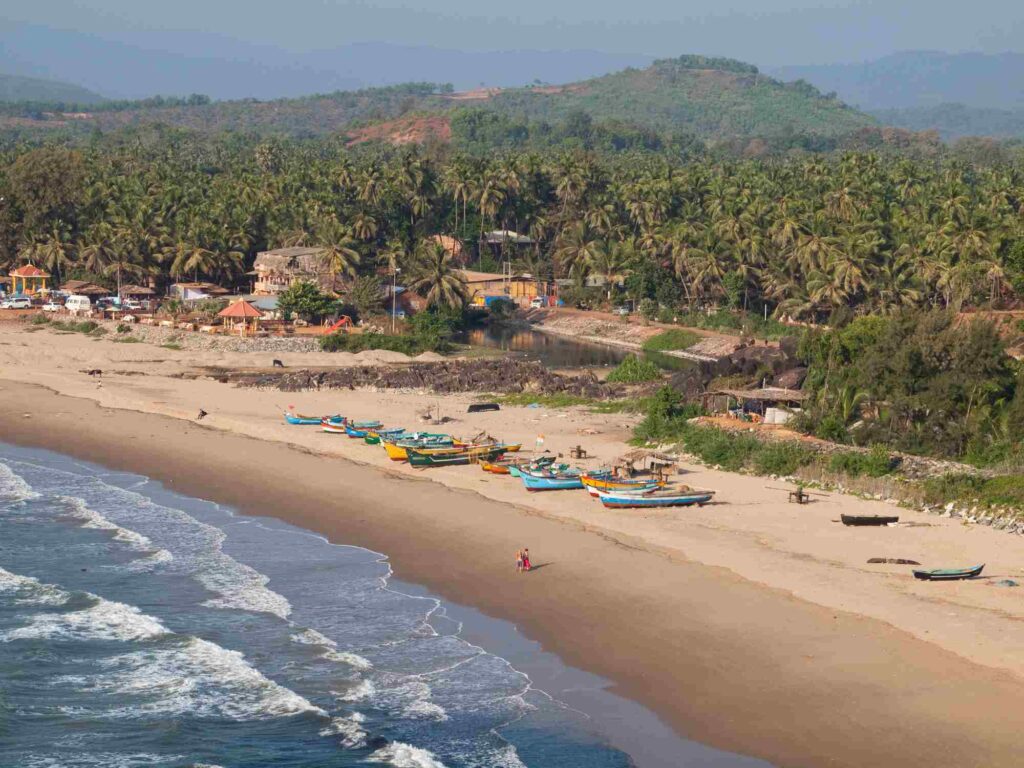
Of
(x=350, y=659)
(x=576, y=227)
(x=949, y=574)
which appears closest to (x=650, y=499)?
(x=949, y=574)

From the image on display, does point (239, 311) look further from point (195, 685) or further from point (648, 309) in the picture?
point (195, 685)

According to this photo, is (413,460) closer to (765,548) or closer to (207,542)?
(207,542)

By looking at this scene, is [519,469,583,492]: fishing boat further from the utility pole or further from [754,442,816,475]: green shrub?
the utility pole

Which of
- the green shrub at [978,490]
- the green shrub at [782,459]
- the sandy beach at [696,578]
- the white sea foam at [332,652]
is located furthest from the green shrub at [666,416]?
the white sea foam at [332,652]

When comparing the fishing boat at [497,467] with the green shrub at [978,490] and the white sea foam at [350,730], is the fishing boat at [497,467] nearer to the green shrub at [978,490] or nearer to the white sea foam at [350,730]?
the green shrub at [978,490]

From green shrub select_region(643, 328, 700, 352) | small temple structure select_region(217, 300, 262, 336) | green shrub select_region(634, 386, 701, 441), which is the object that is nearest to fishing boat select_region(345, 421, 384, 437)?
green shrub select_region(634, 386, 701, 441)

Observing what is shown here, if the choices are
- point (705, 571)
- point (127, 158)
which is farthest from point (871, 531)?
point (127, 158)
